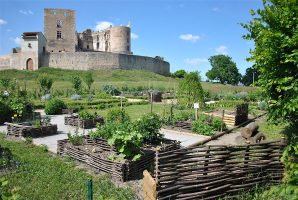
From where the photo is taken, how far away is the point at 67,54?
5519cm

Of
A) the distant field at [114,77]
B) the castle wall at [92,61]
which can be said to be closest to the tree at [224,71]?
the castle wall at [92,61]

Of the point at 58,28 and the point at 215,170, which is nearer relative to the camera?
the point at 215,170

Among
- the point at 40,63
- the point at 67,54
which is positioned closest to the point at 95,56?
the point at 67,54

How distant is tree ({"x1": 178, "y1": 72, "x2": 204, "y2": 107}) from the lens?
64.8 feet

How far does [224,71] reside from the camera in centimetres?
8000

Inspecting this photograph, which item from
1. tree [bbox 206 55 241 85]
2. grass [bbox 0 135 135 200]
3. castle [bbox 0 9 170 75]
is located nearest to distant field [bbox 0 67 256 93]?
castle [bbox 0 9 170 75]

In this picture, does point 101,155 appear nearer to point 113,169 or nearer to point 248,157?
point 113,169

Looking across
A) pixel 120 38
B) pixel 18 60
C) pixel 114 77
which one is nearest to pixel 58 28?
pixel 18 60

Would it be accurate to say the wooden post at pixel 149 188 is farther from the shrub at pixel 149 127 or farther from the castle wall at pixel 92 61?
the castle wall at pixel 92 61

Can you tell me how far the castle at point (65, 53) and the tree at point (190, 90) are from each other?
37.7 meters

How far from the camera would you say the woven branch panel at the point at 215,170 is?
17.6ft

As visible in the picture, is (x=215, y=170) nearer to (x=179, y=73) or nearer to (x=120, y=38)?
(x=120, y=38)

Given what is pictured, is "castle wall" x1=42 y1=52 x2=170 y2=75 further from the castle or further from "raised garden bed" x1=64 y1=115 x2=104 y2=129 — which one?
"raised garden bed" x1=64 y1=115 x2=104 y2=129

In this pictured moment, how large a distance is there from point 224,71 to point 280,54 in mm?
75860
